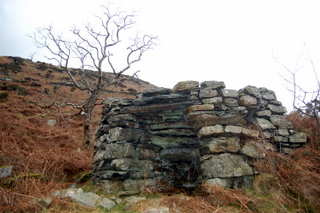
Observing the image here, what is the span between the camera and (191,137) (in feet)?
14.0

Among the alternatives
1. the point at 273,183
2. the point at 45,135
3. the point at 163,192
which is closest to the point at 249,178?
the point at 273,183

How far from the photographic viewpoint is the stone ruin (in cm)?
353

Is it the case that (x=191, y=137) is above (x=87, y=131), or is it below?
above

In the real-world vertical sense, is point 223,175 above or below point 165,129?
below

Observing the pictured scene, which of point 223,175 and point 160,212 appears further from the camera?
point 223,175

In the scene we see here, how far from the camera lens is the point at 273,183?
3191 millimetres

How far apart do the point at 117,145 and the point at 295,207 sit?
304 cm

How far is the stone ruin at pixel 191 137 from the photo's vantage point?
353 cm

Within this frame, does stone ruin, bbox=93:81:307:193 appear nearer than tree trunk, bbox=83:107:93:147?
Yes

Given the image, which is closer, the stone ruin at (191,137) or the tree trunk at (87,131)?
the stone ruin at (191,137)

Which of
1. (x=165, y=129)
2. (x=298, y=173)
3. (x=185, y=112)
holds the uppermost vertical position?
(x=185, y=112)

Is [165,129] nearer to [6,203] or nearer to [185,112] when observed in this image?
[185,112]

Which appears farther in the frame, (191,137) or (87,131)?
(87,131)

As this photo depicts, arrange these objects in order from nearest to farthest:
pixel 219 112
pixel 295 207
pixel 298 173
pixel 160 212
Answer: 1. pixel 160 212
2. pixel 295 207
3. pixel 298 173
4. pixel 219 112
